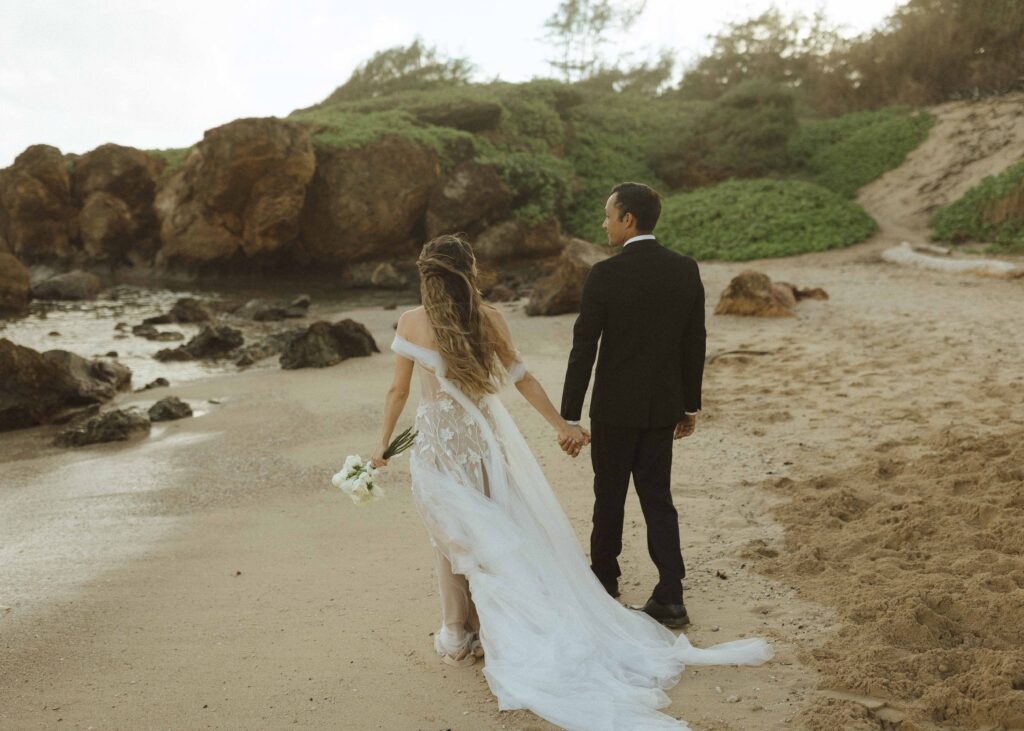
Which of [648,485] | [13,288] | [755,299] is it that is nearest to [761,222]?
[755,299]

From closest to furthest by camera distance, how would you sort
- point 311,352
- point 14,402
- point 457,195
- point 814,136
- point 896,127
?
point 14,402, point 311,352, point 457,195, point 896,127, point 814,136

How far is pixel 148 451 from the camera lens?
789cm

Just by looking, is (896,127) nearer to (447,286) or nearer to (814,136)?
(814,136)

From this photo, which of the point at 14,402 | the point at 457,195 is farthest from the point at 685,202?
the point at 14,402

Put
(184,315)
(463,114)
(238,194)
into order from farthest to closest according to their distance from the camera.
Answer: (463,114), (238,194), (184,315)

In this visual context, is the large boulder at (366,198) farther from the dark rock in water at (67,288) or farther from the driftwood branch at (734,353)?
the driftwood branch at (734,353)

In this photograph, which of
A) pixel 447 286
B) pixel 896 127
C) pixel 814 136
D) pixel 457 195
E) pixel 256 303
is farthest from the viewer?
pixel 814 136

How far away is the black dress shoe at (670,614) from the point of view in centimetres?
403

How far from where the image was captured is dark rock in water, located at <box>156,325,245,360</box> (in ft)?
43.5

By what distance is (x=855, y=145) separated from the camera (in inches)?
1028

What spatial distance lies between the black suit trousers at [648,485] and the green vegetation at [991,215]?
14549 millimetres

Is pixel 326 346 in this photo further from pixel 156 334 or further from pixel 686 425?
pixel 686 425

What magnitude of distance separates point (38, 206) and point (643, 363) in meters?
24.1

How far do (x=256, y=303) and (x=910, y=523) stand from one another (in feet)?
50.8
